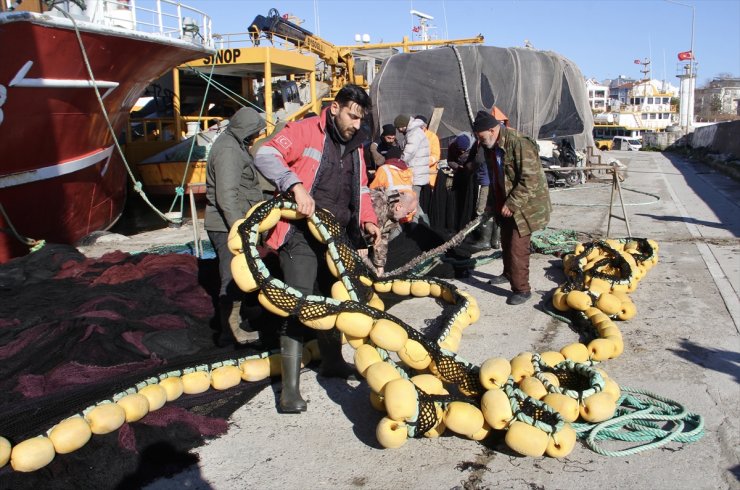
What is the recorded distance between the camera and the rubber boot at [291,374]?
3.67 m

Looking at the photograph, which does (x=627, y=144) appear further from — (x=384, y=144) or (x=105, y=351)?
(x=105, y=351)

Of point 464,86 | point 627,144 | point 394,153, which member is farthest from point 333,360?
point 627,144

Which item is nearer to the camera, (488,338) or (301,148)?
(301,148)

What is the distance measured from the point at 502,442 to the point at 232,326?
259 centimetres

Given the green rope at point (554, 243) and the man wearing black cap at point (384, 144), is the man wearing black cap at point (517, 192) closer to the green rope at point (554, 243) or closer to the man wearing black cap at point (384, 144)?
the green rope at point (554, 243)

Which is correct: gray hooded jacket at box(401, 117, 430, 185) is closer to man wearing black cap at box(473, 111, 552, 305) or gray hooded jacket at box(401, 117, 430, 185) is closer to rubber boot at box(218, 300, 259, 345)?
man wearing black cap at box(473, 111, 552, 305)

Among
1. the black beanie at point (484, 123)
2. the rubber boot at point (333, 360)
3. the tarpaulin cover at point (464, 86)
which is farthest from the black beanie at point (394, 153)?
the tarpaulin cover at point (464, 86)

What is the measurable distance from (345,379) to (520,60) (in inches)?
537

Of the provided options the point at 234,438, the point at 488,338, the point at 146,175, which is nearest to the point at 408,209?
the point at 488,338

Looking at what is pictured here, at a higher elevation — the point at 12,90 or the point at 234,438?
the point at 12,90

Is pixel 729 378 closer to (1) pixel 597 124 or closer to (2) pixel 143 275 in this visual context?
(2) pixel 143 275

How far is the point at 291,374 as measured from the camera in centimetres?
369

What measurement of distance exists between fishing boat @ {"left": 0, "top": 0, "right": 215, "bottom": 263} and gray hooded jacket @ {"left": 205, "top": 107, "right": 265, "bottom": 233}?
3.95 m

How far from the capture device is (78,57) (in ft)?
31.2
